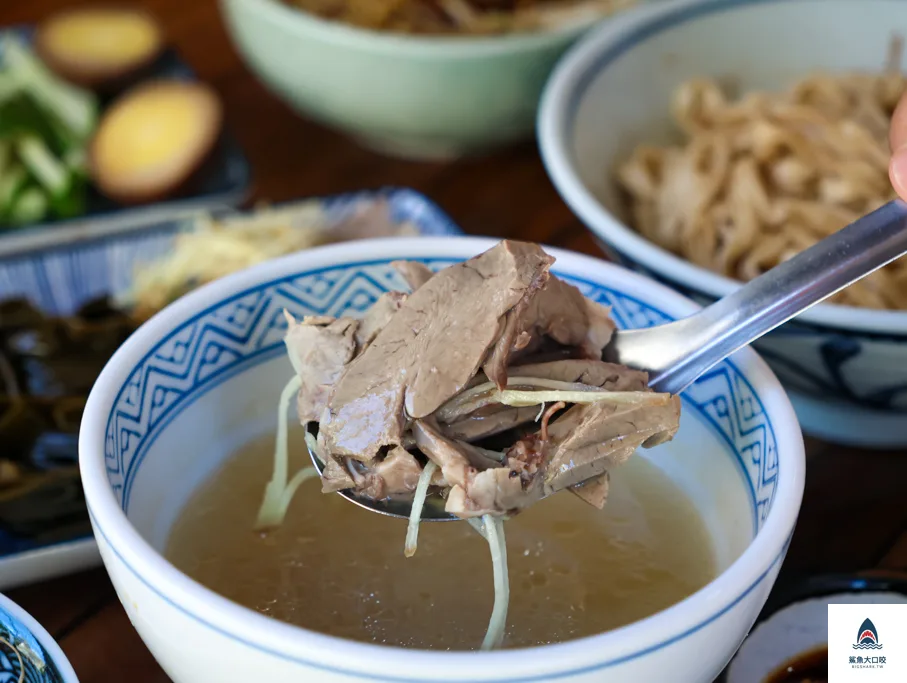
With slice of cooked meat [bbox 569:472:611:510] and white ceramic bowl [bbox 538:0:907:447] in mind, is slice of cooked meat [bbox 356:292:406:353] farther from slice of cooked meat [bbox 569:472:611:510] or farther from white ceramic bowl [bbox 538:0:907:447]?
white ceramic bowl [bbox 538:0:907:447]

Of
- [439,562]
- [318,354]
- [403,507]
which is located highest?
[318,354]

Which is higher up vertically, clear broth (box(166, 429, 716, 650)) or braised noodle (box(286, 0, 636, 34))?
braised noodle (box(286, 0, 636, 34))

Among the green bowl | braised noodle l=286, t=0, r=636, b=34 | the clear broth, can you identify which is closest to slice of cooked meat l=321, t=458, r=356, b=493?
the clear broth

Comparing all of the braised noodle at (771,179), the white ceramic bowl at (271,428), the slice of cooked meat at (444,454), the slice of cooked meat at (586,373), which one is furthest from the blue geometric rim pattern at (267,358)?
the braised noodle at (771,179)

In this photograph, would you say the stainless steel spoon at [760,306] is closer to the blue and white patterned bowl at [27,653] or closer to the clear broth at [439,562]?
the clear broth at [439,562]

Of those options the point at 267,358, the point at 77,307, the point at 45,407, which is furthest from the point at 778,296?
the point at 77,307

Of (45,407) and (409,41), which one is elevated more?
(409,41)

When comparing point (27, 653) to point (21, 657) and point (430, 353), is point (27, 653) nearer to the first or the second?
point (21, 657)
